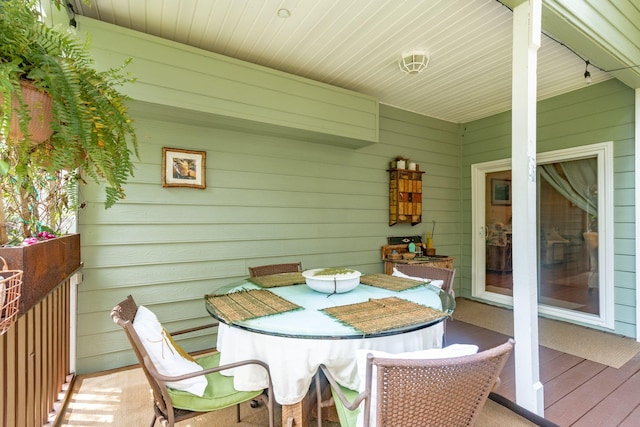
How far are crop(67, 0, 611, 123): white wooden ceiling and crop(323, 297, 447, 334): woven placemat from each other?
2020mm

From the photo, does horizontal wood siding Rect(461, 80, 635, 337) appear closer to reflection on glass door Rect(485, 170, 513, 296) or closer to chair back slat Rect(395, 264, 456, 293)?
reflection on glass door Rect(485, 170, 513, 296)

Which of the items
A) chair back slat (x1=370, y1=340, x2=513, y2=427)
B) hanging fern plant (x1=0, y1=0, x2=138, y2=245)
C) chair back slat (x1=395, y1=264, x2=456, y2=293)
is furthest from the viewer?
chair back slat (x1=395, y1=264, x2=456, y2=293)

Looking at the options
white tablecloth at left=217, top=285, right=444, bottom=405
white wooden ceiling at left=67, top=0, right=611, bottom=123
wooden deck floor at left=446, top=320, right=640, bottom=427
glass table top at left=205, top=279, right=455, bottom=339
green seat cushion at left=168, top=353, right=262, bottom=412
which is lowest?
wooden deck floor at left=446, top=320, right=640, bottom=427

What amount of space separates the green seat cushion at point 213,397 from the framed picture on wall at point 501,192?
4.31m

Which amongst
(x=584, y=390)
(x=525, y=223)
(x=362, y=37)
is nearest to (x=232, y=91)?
(x=362, y=37)

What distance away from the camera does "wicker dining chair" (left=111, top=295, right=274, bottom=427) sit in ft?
4.36

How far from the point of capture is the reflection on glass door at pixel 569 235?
12.2 feet

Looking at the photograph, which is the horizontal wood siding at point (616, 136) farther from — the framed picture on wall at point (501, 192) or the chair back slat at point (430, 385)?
the chair back slat at point (430, 385)

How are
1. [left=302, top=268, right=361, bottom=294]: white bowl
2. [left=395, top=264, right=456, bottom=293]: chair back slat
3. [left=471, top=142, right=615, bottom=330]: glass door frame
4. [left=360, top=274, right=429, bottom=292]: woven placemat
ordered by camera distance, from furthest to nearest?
[left=471, top=142, right=615, bottom=330]: glass door frame < [left=395, top=264, right=456, bottom=293]: chair back slat < [left=360, top=274, right=429, bottom=292]: woven placemat < [left=302, top=268, right=361, bottom=294]: white bowl

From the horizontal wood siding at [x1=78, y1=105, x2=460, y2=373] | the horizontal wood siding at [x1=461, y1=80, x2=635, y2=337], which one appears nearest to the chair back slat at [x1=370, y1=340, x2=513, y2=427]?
the horizontal wood siding at [x1=78, y1=105, x2=460, y2=373]

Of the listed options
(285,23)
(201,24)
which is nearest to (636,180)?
(285,23)

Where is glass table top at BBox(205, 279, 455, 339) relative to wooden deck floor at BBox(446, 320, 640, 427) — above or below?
above

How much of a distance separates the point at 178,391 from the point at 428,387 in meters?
1.13

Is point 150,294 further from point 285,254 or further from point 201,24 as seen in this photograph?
point 201,24
